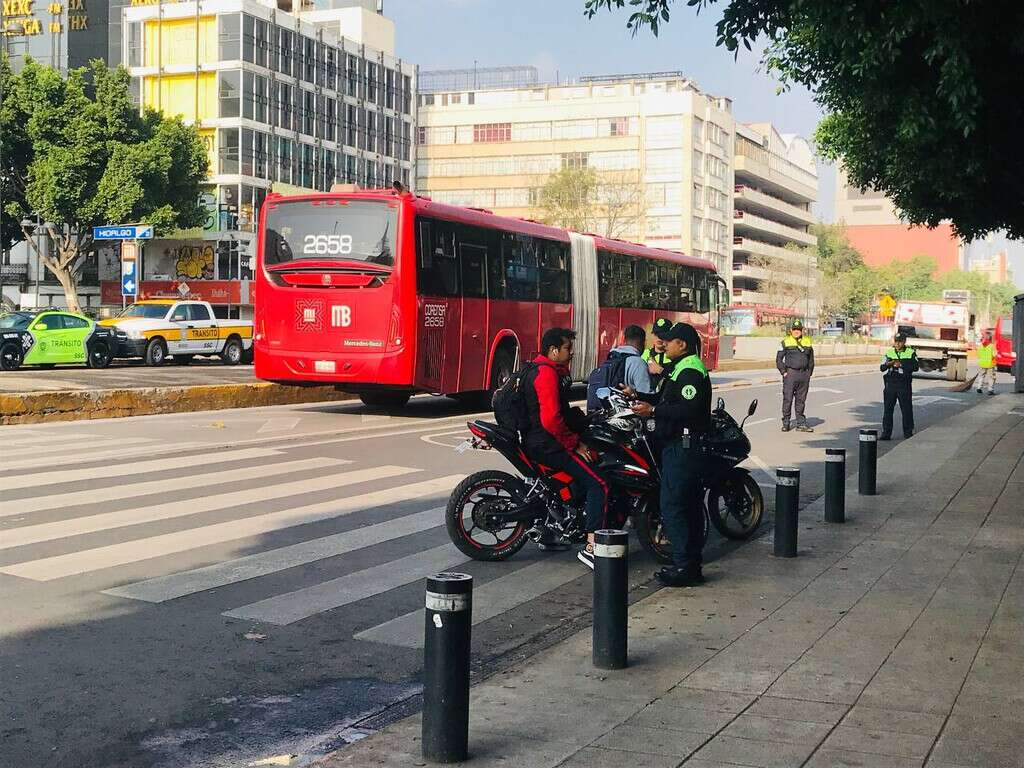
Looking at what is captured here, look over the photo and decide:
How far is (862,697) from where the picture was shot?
203 inches

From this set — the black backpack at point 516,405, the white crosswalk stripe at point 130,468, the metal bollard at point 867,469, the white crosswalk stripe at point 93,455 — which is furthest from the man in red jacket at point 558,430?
the white crosswalk stripe at point 93,455

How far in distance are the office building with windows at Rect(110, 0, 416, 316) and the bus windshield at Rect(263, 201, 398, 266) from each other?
39.0 metres

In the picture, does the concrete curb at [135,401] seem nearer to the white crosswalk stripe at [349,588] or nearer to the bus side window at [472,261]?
the bus side window at [472,261]

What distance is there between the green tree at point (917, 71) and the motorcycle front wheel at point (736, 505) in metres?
2.97

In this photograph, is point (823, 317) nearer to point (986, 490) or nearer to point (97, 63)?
point (97, 63)

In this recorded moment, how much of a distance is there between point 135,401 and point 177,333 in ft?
54.8

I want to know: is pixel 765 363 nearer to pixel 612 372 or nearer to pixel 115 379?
pixel 115 379

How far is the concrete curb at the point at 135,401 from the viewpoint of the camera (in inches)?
670

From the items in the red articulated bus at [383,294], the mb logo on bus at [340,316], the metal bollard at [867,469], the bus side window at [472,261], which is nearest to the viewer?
the metal bollard at [867,469]

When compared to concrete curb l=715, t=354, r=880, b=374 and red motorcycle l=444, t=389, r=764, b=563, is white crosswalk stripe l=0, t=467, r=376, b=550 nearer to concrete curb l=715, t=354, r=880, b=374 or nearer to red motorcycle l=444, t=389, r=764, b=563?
red motorcycle l=444, t=389, r=764, b=563

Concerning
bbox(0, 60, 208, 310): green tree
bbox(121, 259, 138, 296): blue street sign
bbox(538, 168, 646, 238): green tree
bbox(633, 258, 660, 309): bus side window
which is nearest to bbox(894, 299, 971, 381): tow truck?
bbox(633, 258, 660, 309): bus side window

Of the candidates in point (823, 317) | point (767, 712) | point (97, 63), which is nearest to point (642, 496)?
point (767, 712)

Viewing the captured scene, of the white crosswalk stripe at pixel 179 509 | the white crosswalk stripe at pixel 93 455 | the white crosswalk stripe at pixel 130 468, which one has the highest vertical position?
the white crosswalk stripe at pixel 93 455

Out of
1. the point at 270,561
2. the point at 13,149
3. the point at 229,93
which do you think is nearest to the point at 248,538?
the point at 270,561
